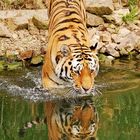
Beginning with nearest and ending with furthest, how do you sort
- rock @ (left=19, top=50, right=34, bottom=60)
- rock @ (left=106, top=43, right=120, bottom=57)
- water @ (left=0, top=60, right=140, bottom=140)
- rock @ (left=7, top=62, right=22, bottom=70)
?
water @ (left=0, top=60, right=140, bottom=140) < rock @ (left=7, top=62, right=22, bottom=70) < rock @ (left=19, top=50, right=34, bottom=60) < rock @ (left=106, top=43, right=120, bottom=57)

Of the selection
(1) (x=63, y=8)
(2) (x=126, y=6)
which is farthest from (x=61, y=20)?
(2) (x=126, y=6)

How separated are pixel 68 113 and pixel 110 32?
3.41m

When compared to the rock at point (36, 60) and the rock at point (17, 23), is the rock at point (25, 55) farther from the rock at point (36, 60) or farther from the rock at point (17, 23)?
the rock at point (17, 23)

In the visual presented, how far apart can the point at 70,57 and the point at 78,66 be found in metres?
0.21

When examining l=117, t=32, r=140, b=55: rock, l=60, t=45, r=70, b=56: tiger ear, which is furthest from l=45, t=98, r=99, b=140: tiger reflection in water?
l=117, t=32, r=140, b=55: rock

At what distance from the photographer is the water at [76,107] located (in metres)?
4.91

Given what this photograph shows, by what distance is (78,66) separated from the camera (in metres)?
5.67

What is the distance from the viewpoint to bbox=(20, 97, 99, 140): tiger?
188 inches

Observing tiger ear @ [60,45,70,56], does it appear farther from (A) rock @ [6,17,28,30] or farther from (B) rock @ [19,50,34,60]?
(A) rock @ [6,17,28,30]

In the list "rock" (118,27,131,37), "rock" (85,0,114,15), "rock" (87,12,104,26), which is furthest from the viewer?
"rock" (85,0,114,15)

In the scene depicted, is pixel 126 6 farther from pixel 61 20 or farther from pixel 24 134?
pixel 24 134

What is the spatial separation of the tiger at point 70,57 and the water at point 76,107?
0.67 ft

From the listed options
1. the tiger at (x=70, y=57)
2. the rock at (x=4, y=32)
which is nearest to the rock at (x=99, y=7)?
the rock at (x=4, y=32)

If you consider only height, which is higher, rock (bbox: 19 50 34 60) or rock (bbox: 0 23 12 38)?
rock (bbox: 0 23 12 38)
